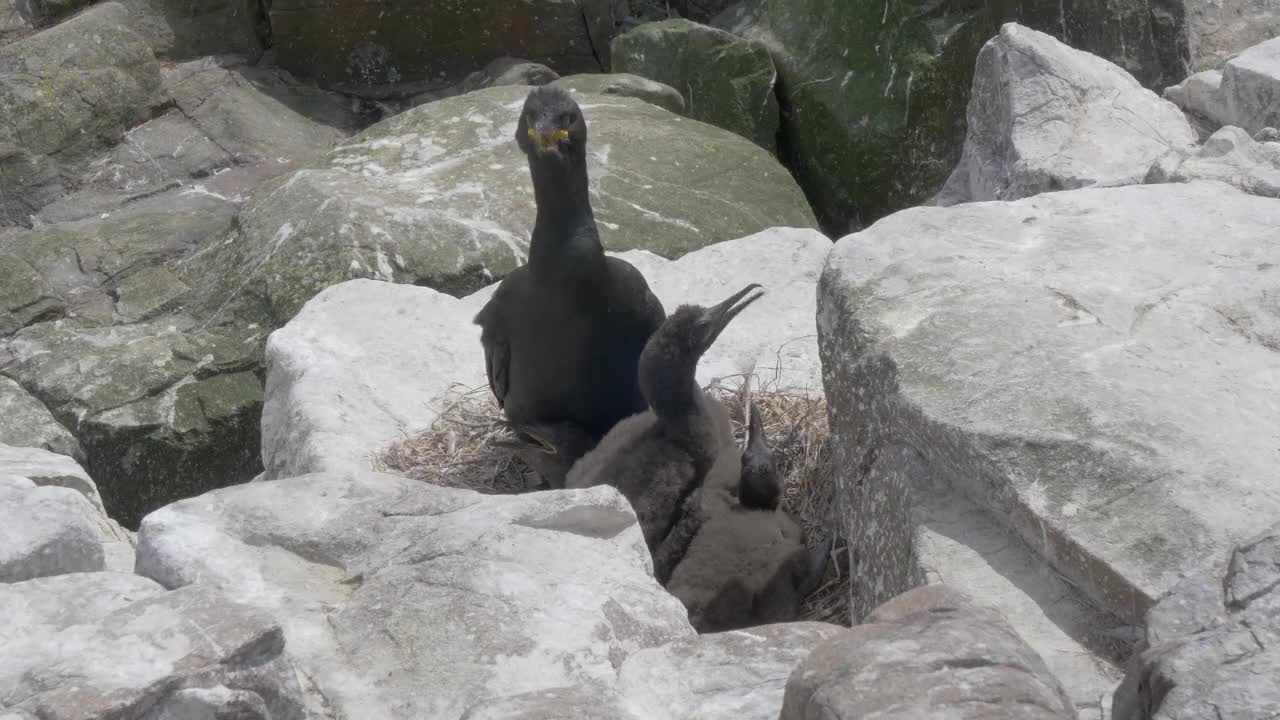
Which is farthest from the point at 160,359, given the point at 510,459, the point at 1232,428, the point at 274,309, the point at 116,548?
the point at 1232,428

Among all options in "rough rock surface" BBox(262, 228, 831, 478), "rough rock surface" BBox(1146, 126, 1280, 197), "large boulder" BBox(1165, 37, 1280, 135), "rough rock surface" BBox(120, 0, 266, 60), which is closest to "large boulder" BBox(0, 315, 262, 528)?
"rough rock surface" BBox(262, 228, 831, 478)

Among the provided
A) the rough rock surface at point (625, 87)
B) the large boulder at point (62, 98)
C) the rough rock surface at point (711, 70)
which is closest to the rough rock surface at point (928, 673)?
the rough rock surface at point (625, 87)

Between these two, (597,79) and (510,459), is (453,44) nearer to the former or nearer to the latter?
(597,79)

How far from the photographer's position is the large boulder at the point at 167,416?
21.1 ft

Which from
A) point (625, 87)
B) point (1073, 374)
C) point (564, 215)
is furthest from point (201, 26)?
point (1073, 374)

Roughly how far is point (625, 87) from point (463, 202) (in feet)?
6.93

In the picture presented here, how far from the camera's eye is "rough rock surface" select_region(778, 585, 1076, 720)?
1.84 m

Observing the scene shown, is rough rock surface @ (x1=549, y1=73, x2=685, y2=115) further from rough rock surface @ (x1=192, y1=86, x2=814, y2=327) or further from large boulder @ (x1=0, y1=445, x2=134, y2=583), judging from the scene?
large boulder @ (x1=0, y1=445, x2=134, y2=583)

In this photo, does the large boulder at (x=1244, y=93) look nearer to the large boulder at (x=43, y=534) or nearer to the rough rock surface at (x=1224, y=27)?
the rough rock surface at (x=1224, y=27)

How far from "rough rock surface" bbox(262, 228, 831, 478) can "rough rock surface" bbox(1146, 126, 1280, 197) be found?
1.31m

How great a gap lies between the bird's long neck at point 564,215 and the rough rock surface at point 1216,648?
8.38 feet

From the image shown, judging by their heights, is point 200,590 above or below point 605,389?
above

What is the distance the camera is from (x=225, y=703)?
2150 mm

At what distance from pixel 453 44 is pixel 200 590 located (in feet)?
27.6
